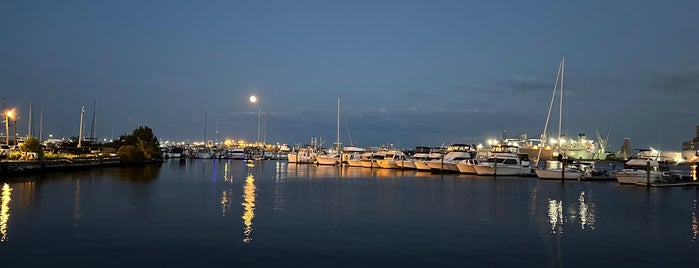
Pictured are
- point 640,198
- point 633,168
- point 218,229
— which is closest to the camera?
point 218,229

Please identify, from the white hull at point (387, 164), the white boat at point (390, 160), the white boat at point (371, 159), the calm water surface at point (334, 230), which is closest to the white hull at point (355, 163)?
the white boat at point (371, 159)

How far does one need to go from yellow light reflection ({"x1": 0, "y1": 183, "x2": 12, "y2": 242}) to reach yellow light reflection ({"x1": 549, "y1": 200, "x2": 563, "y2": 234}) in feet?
73.4

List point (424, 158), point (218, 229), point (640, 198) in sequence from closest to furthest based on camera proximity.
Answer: point (218, 229) < point (640, 198) < point (424, 158)

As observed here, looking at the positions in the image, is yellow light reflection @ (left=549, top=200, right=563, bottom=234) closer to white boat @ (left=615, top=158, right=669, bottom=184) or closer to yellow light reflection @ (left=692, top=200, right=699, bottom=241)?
yellow light reflection @ (left=692, top=200, right=699, bottom=241)

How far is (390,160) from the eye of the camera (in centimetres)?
8694

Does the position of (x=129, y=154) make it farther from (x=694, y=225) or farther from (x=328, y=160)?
(x=694, y=225)

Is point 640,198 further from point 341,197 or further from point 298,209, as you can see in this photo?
point 298,209

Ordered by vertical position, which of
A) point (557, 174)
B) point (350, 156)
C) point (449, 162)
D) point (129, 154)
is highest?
point (350, 156)

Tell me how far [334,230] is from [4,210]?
16.5 meters

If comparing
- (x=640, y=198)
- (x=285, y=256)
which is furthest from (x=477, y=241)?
(x=640, y=198)

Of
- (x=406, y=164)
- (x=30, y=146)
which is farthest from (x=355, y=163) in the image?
(x=30, y=146)

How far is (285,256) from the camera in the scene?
57.4 feet

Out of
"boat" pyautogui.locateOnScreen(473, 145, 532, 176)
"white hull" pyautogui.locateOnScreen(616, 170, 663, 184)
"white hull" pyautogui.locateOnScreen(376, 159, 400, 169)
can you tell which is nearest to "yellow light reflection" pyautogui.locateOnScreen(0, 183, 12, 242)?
"boat" pyautogui.locateOnScreen(473, 145, 532, 176)

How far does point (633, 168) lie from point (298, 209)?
43608 millimetres
